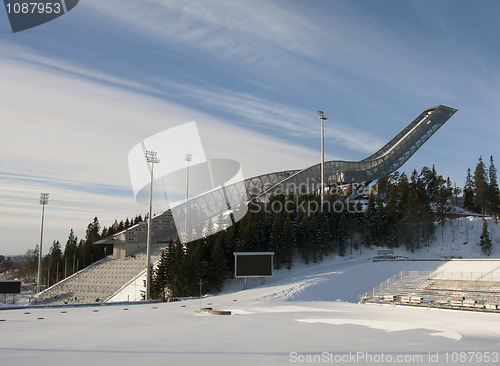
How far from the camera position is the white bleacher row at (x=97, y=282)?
48031 mm

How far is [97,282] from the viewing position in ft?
168

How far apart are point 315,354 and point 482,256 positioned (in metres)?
45.3

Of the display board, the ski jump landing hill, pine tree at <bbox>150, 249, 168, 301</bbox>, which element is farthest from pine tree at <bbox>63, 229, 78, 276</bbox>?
the display board

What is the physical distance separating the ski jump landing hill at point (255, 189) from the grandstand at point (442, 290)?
23.4 m

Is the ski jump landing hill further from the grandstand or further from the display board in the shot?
the grandstand

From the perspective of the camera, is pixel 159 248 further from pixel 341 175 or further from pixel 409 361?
pixel 409 361

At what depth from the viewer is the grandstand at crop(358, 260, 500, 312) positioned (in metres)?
25.8

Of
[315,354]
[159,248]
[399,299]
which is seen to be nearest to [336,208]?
[159,248]

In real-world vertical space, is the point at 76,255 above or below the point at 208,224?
Answer: below

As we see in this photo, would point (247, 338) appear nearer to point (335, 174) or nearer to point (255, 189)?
point (335, 174)

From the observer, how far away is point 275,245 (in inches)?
1809

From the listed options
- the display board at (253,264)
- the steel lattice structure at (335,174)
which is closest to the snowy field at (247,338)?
the display board at (253,264)

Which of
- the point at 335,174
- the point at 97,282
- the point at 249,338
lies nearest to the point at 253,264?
the point at 249,338

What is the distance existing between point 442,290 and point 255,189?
1676 inches
